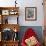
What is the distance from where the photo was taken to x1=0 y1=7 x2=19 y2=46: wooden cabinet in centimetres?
580

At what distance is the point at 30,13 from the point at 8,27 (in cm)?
94

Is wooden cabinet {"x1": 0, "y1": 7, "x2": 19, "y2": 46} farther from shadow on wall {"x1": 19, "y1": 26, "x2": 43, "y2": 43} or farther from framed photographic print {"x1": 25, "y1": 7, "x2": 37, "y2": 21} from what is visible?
framed photographic print {"x1": 25, "y1": 7, "x2": 37, "y2": 21}

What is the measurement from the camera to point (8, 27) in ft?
19.5

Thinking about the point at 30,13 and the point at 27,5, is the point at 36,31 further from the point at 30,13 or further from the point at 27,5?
the point at 27,5

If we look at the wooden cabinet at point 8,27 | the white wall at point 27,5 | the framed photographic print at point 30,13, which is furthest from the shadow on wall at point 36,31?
the framed photographic print at point 30,13

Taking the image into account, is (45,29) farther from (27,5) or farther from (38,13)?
(27,5)

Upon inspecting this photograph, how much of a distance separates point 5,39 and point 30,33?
900 millimetres

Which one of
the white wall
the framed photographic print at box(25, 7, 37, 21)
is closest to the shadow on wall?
the white wall

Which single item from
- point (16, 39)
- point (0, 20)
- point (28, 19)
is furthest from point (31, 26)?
point (0, 20)

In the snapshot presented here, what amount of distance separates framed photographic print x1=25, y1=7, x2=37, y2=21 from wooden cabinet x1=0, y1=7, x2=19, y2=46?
36cm

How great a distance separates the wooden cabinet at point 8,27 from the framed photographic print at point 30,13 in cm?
36

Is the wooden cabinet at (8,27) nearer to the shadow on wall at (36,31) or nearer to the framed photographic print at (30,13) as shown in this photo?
the shadow on wall at (36,31)

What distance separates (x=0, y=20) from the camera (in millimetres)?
5812

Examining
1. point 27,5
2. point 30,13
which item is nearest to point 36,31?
point 30,13
